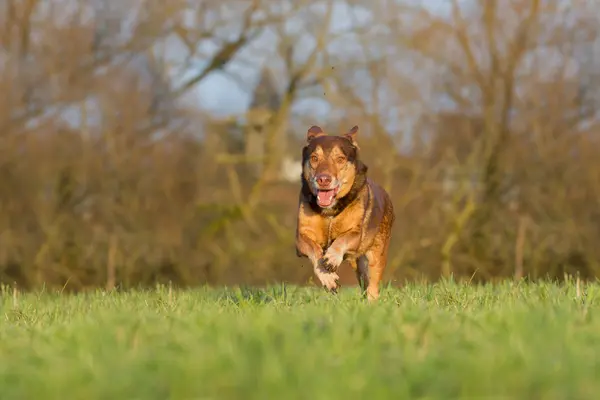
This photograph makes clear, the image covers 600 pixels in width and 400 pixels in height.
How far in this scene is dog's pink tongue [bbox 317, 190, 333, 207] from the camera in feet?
25.3

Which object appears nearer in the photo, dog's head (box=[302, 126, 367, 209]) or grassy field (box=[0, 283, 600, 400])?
grassy field (box=[0, 283, 600, 400])

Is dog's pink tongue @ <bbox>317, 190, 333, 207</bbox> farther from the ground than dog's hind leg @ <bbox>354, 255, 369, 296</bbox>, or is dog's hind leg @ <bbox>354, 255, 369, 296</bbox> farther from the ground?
dog's pink tongue @ <bbox>317, 190, 333, 207</bbox>

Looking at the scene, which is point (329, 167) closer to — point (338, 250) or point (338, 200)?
point (338, 200)

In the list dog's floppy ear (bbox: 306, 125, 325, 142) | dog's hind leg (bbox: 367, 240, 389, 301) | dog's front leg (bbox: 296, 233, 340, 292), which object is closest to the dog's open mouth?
dog's front leg (bbox: 296, 233, 340, 292)

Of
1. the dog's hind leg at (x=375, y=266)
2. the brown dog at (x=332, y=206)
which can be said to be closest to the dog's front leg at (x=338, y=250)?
the brown dog at (x=332, y=206)

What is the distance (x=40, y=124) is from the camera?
2305cm

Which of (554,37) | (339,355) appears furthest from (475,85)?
(339,355)

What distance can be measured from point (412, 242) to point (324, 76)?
19.2 ft

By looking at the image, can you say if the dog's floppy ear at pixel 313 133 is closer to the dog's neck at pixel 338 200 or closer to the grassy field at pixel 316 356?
the dog's neck at pixel 338 200

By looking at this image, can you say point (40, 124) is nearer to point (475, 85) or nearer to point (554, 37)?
point (475, 85)

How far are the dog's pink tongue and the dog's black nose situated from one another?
5.9 inches

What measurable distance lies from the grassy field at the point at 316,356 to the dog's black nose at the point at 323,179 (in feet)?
5.59

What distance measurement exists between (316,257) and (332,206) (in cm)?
53

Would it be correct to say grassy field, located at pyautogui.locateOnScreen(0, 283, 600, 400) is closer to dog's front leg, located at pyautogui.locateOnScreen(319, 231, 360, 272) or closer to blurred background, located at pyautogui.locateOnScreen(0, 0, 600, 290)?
dog's front leg, located at pyautogui.locateOnScreen(319, 231, 360, 272)
